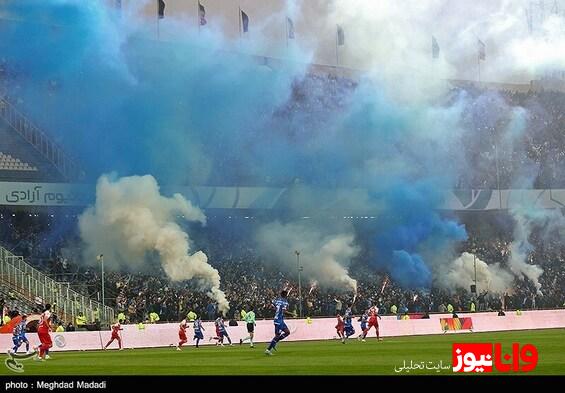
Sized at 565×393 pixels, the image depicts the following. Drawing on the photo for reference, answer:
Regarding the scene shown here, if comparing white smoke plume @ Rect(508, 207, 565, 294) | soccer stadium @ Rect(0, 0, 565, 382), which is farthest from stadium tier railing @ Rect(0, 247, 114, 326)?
white smoke plume @ Rect(508, 207, 565, 294)

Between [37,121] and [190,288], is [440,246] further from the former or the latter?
[37,121]

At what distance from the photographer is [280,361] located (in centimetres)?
3650

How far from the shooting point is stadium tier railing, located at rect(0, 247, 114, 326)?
2323 inches

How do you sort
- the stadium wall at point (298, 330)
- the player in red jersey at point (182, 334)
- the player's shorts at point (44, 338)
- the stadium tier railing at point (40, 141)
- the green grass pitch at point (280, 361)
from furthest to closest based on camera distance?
1. the stadium tier railing at point (40, 141)
2. the player in red jersey at point (182, 334)
3. the stadium wall at point (298, 330)
4. the player's shorts at point (44, 338)
5. the green grass pitch at point (280, 361)

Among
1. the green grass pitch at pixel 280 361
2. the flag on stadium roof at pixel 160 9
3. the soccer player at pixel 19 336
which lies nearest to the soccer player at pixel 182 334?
the green grass pitch at pixel 280 361

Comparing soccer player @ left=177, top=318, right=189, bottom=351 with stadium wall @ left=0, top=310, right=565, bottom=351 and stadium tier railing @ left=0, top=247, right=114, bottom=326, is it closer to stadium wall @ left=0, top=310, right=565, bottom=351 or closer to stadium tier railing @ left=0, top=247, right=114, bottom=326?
stadium wall @ left=0, top=310, right=565, bottom=351

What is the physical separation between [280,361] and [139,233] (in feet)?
115

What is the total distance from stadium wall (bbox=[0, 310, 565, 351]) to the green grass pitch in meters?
3.42

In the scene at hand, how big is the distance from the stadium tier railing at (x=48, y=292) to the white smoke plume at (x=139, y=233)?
8.73 meters

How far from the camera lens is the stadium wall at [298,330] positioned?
5084 centimetres

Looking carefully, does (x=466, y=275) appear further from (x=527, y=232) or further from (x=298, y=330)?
(x=298, y=330)

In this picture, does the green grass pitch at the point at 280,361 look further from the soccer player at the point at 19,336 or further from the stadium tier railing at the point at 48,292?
the stadium tier railing at the point at 48,292

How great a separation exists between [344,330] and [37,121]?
24.4 meters

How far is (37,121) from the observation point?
66625mm
